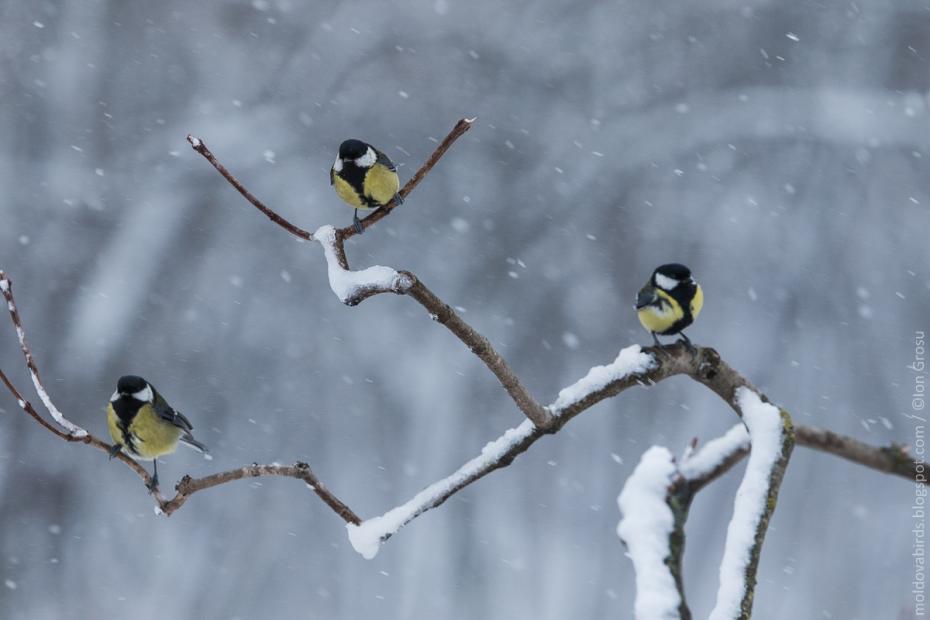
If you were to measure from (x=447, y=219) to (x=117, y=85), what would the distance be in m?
2.37

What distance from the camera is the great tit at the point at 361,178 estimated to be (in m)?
2.07

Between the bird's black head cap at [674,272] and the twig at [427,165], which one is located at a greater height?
the bird's black head cap at [674,272]

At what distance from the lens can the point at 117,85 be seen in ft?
22.5

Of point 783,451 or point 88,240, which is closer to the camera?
point 783,451

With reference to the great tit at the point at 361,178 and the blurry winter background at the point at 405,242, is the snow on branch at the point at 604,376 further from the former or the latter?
the blurry winter background at the point at 405,242

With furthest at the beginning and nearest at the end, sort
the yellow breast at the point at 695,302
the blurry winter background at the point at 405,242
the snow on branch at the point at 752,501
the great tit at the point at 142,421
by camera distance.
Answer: the blurry winter background at the point at 405,242, the great tit at the point at 142,421, the yellow breast at the point at 695,302, the snow on branch at the point at 752,501

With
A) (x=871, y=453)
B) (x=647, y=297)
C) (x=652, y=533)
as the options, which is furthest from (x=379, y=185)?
(x=871, y=453)

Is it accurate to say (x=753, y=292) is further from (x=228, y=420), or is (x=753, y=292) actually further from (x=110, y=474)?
(x=110, y=474)

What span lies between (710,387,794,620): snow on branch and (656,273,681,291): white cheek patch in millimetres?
333

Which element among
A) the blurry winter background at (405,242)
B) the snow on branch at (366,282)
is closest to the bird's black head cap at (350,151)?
the snow on branch at (366,282)

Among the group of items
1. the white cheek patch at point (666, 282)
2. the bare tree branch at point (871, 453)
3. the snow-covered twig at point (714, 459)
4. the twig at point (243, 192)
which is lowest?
the twig at point (243, 192)

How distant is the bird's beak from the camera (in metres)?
Answer: 1.87

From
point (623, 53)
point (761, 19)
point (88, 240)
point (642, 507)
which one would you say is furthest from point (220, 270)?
point (642, 507)

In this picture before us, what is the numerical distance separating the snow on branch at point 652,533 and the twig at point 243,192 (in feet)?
2.05
